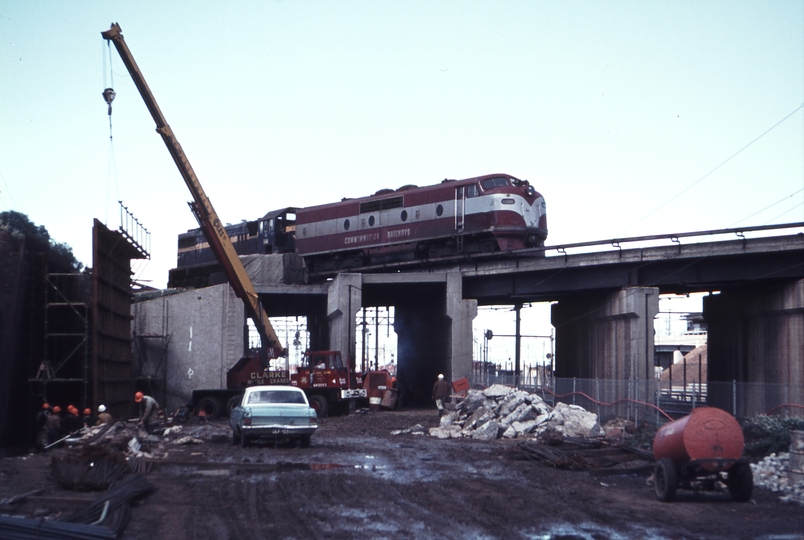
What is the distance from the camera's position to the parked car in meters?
20.7

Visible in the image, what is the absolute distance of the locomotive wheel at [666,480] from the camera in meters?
12.7

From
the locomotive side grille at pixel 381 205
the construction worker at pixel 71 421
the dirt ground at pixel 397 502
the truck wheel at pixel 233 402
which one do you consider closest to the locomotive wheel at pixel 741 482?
the dirt ground at pixel 397 502

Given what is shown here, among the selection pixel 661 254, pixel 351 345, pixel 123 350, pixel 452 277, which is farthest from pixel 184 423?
pixel 661 254

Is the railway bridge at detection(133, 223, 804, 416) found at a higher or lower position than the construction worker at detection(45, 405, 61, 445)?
higher

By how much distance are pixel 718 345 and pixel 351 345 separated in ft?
55.3

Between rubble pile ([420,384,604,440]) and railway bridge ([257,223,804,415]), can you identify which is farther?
railway bridge ([257,223,804,415])

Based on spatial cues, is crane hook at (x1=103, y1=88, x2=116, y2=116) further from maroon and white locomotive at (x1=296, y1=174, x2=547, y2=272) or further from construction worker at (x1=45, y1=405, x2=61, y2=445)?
maroon and white locomotive at (x1=296, y1=174, x2=547, y2=272)

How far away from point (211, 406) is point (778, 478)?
953 inches

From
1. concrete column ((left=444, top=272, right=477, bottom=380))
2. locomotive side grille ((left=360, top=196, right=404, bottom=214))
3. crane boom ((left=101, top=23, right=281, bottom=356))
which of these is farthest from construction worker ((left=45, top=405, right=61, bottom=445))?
locomotive side grille ((left=360, top=196, right=404, bottom=214))

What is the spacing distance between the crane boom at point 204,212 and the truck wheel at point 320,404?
11.3 ft

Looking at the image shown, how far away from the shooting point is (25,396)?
85.4 ft

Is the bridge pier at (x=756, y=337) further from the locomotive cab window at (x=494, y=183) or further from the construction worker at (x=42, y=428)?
the construction worker at (x=42, y=428)

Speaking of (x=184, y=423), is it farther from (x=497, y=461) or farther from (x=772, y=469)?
(x=772, y=469)

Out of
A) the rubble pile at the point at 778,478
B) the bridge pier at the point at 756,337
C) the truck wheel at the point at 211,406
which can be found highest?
the bridge pier at the point at 756,337
